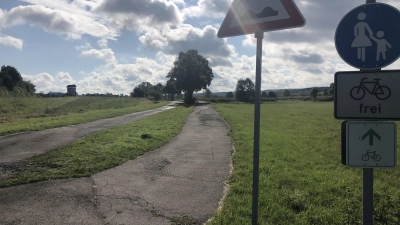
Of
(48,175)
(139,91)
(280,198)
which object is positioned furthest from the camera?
(139,91)

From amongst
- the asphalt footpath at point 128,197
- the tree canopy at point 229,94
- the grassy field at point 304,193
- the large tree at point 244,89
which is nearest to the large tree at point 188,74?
the large tree at point 244,89

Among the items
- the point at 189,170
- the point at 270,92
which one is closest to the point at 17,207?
the point at 189,170

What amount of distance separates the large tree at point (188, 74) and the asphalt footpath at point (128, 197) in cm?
5408

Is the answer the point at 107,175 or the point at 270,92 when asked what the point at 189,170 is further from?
the point at 270,92

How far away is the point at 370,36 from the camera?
2562 mm

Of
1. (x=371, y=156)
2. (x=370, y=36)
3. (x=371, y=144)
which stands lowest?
(x=371, y=156)

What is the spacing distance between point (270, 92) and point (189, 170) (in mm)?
122983

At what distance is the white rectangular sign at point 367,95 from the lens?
2.51 metres

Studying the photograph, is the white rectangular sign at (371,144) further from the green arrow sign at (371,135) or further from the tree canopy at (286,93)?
the tree canopy at (286,93)

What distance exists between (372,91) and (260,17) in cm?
115

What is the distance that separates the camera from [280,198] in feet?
16.3

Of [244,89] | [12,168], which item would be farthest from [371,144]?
[244,89]

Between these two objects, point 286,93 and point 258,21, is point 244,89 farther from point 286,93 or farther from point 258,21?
point 258,21

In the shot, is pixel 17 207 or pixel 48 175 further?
pixel 48 175
